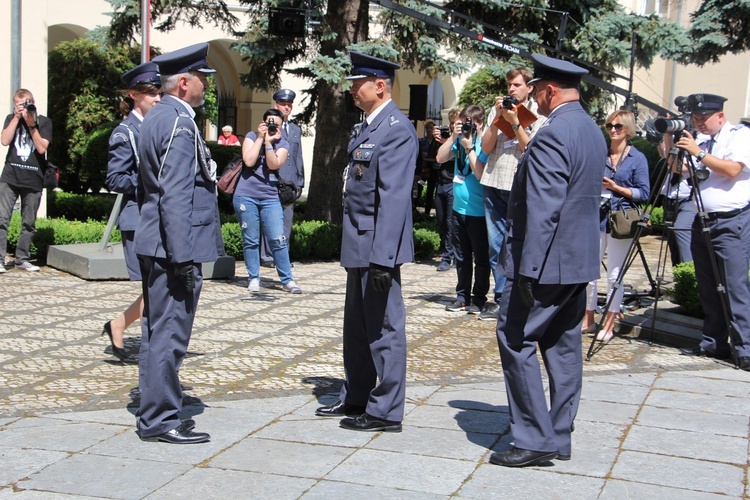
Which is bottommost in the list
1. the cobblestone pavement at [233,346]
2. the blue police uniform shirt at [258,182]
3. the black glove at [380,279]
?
the cobblestone pavement at [233,346]

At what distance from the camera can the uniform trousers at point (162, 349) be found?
4949 millimetres

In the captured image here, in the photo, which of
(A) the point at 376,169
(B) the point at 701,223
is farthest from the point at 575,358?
(B) the point at 701,223

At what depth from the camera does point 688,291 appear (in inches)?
325

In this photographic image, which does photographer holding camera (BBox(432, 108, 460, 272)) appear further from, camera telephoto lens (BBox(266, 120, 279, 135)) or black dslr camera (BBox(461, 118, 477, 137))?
black dslr camera (BBox(461, 118, 477, 137))

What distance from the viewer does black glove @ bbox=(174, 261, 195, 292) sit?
488cm

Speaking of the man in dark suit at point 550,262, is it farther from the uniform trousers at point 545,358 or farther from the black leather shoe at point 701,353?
the black leather shoe at point 701,353

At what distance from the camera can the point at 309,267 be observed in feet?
38.8

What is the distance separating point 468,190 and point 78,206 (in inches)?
324

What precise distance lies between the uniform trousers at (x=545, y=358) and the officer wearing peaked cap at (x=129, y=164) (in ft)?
8.66

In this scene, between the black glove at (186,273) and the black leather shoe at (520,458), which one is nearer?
the black leather shoe at (520,458)

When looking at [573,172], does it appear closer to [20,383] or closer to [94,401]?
[94,401]

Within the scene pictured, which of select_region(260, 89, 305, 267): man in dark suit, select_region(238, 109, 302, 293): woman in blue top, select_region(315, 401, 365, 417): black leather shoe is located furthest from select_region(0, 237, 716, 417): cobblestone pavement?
select_region(260, 89, 305, 267): man in dark suit

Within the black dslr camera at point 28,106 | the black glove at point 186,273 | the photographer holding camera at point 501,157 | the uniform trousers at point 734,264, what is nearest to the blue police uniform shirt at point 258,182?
the photographer holding camera at point 501,157

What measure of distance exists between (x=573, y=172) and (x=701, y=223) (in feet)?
9.29
